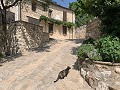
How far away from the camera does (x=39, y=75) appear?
384 inches

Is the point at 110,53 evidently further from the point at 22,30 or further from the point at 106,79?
the point at 22,30

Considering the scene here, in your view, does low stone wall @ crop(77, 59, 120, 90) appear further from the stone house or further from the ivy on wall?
the ivy on wall

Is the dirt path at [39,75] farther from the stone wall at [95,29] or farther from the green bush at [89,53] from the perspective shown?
the stone wall at [95,29]

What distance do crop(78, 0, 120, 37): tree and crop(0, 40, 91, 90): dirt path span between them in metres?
2.68

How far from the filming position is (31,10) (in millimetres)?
26359

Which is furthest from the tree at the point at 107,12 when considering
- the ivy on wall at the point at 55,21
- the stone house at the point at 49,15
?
the ivy on wall at the point at 55,21

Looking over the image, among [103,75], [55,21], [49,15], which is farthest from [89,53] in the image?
[49,15]

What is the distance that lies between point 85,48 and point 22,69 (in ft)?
11.4

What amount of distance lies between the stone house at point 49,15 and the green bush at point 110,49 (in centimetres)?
1595

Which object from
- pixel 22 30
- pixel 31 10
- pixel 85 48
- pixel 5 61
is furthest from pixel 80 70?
pixel 31 10

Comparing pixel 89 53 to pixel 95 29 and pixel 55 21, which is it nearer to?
pixel 95 29

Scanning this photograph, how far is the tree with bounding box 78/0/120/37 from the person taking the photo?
1039 centimetres

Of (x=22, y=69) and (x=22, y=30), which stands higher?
(x=22, y=30)

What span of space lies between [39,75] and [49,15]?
2022 centimetres
